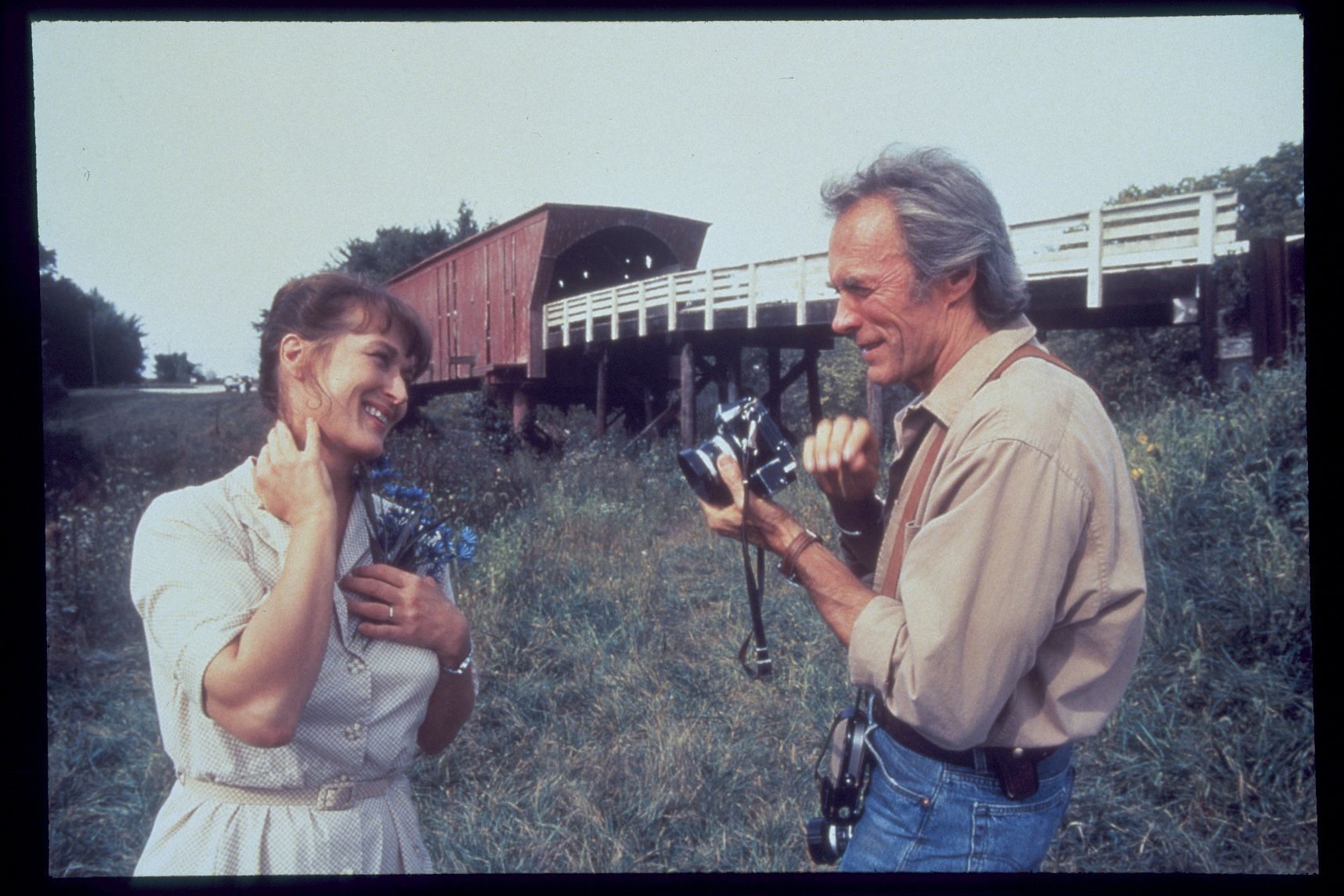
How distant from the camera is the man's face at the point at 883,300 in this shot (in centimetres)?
155

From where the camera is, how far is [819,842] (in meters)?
1.70

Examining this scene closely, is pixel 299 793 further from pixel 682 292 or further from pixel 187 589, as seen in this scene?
pixel 682 292

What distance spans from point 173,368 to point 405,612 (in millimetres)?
1755

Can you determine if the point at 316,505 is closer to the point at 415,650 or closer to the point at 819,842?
the point at 415,650

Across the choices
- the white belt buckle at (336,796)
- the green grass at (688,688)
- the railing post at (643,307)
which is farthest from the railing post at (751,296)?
the white belt buckle at (336,796)

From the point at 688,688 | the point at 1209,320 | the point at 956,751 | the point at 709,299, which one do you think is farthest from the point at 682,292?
the point at 956,751

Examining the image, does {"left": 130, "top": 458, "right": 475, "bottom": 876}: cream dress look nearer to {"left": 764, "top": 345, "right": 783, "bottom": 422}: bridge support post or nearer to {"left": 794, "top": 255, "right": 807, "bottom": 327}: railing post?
{"left": 794, "top": 255, "right": 807, "bottom": 327}: railing post

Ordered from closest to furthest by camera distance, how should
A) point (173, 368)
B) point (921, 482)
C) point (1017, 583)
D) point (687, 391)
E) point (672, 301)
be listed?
point (1017, 583) → point (921, 482) → point (173, 368) → point (672, 301) → point (687, 391)

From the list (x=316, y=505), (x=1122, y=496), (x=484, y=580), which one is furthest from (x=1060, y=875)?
(x=484, y=580)

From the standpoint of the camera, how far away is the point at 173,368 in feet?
8.89

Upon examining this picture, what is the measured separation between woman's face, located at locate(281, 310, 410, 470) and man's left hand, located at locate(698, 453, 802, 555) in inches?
26.7

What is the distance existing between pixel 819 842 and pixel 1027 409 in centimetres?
100

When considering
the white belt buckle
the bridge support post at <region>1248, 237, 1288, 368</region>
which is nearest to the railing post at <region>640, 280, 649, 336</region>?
the bridge support post at <region>1248, 237, 1288, 368</region>

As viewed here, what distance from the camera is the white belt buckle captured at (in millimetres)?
1426
